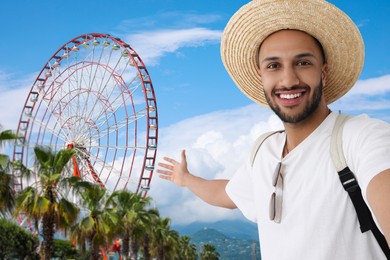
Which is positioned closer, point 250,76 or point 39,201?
point 250,76

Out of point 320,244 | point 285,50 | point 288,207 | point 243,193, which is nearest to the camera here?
point 320,244

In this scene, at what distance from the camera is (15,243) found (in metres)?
29.8

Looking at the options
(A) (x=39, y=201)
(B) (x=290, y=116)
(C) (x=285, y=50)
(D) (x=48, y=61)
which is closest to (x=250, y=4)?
(C) (x=285, y=50)

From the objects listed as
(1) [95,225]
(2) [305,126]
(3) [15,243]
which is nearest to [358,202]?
(2) [305,126]

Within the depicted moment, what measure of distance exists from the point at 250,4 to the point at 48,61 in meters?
32.8

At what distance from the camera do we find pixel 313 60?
7.22 ft

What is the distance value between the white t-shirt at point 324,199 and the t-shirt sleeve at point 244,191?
1.30 ft

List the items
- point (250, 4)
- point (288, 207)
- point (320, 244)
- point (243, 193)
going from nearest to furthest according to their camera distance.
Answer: point (320, 244), point (288, 207), point (250, 4), point (243, 193)

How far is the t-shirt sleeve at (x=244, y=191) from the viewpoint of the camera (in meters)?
2.63

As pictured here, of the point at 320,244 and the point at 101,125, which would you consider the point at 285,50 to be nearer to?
the point at 320,244

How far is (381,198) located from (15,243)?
30277mm

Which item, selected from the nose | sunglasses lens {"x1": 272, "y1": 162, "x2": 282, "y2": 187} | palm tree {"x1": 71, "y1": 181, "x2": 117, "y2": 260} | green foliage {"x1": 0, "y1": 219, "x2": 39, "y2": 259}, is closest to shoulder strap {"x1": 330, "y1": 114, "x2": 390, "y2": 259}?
sunglasses lens {"x1": 272, "y1": 162, "x2": 282, "y2": 187}

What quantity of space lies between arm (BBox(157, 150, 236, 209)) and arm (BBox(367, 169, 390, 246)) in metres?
1.20

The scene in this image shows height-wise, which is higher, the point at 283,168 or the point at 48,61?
the point at 48,61
